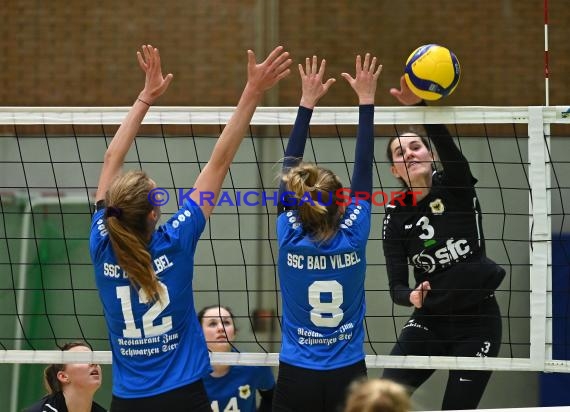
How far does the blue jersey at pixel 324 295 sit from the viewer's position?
3680mm

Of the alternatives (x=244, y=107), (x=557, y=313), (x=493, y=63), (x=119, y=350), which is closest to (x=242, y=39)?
(x=493, y=63)

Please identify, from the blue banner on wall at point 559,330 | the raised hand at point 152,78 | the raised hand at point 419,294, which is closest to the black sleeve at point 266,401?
the raised hand at point 419,294

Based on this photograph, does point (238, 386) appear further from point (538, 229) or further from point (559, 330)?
point (559, 330)

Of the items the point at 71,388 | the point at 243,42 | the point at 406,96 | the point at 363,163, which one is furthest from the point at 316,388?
the point at 243,42

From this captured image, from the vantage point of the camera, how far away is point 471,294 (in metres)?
4.77

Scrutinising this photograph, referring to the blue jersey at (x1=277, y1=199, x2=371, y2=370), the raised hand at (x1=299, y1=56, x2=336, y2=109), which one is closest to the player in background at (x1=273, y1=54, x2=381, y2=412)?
the blue jersey at (x1=277, y1=199, x2=371, y2=370)

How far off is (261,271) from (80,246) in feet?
5.39

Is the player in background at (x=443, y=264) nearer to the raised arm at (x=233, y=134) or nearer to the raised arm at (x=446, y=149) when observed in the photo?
the raised arm at (x=446, y=149)

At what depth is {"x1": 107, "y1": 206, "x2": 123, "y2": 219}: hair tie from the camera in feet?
11.1

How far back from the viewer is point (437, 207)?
4.86 meters

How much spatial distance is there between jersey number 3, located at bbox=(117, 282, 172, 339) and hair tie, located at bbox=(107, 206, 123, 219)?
278mm

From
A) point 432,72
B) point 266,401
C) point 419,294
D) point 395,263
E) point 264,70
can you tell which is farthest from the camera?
point 266,401

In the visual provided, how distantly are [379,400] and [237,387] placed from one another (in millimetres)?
3086

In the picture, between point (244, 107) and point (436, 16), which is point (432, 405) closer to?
point (436, 16)
